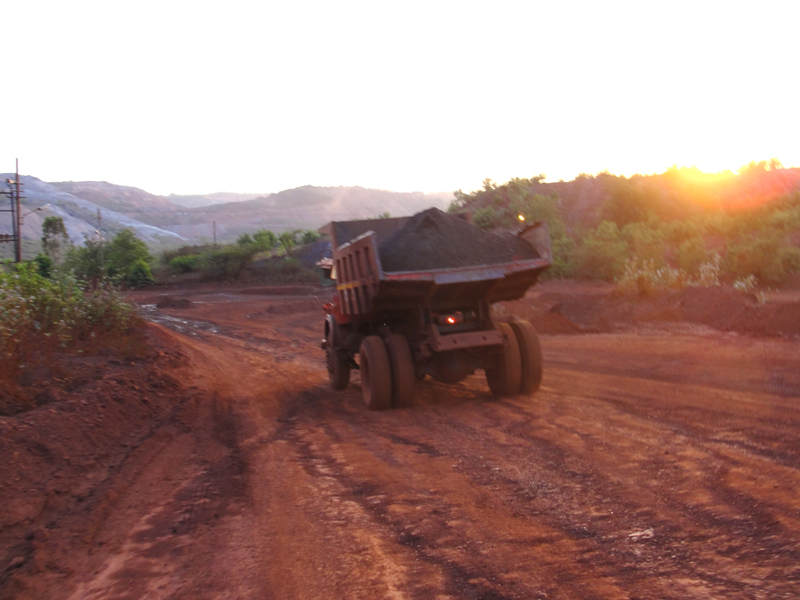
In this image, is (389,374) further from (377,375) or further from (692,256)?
(692,256)

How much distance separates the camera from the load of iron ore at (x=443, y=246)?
29.0 ft

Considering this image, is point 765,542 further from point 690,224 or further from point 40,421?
point 690,224

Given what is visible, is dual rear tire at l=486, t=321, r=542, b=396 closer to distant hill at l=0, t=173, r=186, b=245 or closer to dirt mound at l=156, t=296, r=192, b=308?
dirt mound at l=156, t=296, r=192, b=308

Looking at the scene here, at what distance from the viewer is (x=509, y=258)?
9.26 m

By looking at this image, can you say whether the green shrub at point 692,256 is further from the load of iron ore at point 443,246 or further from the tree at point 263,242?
the tree at point 263,242

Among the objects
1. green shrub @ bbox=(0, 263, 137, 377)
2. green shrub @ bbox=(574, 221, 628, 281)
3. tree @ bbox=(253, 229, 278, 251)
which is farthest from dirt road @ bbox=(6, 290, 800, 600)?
tree @ bbox=(253, 229, 278, 251)

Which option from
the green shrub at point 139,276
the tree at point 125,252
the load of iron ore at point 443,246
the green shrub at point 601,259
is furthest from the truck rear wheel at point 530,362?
the green shrub at point 139,276

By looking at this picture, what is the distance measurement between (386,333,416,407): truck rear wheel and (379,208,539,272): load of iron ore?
44.3 inches

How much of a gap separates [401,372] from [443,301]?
1.09 m

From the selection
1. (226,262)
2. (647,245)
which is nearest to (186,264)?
(226,262)

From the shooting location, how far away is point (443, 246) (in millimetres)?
9070

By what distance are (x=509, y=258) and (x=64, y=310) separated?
8.80 metres

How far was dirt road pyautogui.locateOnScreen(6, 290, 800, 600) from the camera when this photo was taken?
394cm

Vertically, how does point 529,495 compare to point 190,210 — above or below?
below
